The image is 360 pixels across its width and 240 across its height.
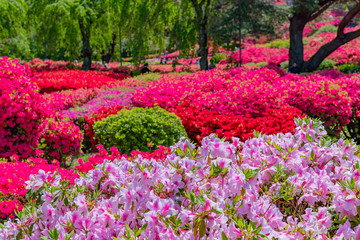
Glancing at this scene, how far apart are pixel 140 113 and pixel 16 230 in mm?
4373

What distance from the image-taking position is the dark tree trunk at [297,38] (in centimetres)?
1491

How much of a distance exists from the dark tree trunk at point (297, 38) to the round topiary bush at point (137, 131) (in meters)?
11.2

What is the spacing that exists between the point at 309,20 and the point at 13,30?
50.3 ft

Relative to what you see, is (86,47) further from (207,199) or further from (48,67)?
(207,199)

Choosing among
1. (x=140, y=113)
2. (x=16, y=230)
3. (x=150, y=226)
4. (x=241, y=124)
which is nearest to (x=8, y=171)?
(x=16, y=230)

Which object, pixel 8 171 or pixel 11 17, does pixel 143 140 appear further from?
pixel 11 17

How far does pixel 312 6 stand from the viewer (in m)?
13.1

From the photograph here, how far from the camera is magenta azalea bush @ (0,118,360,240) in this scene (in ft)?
5.51

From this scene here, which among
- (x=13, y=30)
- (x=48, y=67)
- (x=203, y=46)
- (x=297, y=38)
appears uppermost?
(x=13, y=30)

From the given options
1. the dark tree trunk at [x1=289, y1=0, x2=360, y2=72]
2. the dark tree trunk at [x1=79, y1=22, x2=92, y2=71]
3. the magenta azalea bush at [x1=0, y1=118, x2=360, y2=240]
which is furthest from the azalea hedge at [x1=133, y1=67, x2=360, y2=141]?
the dark tree trunk at [x1=79, y1=22, x2=92, y2=71]

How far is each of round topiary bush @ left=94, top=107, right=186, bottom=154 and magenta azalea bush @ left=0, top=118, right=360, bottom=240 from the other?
11.5 feet

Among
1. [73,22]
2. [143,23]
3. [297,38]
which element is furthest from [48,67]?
[297,38]

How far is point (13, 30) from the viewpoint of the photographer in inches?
697

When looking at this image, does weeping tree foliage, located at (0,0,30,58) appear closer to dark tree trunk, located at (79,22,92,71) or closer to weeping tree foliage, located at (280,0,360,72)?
dark tree trunk, located at (79,22,92,71)
